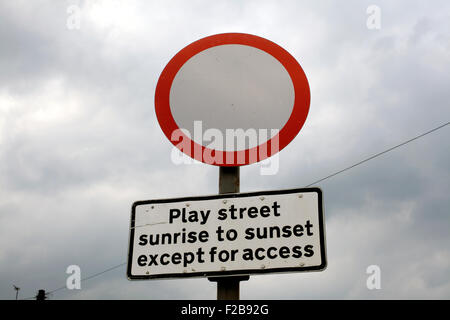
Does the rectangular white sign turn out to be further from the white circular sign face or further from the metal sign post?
the white circular sign face

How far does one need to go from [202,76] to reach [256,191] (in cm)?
57

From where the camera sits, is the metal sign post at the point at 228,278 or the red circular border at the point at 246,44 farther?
the red circular border at the point at 246,44

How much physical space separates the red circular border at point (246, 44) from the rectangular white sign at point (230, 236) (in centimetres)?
21

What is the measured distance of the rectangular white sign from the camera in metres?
1.43

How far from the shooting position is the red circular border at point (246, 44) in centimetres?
167

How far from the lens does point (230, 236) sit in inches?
58.4

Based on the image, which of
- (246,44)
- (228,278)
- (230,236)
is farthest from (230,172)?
(246,44)

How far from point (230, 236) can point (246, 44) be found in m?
0.86

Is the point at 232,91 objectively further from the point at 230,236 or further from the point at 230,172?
the point at 230,236

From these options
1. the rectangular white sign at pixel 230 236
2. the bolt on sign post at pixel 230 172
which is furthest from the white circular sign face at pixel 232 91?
the rectangular white sign at pixel 230 236

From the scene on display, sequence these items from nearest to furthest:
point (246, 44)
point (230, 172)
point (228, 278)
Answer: point (228, 278)
point (230, 172)
point (246, 44)

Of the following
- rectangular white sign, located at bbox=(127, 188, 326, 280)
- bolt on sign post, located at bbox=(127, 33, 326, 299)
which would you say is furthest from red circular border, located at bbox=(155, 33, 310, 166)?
rectangular white sign, located at bbox=(127, 188, 326, 280)

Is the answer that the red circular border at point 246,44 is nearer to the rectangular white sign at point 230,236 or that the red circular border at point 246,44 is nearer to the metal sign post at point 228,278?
the metal sign post at point 228,278
